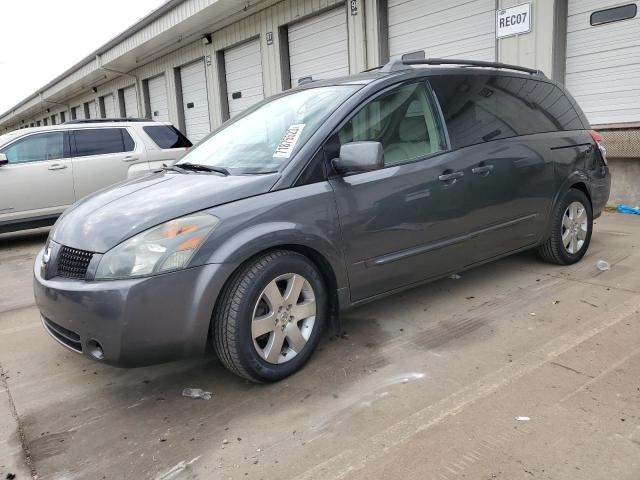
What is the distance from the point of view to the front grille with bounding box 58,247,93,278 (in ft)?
8.96

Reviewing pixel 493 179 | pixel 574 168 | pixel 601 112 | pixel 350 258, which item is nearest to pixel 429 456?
pixel 350 258

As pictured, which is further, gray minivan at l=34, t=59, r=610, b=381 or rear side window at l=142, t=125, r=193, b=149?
rear side window at l=142, t=125, r=193, b=149

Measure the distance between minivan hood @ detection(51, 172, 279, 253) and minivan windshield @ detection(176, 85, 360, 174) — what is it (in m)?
0.22

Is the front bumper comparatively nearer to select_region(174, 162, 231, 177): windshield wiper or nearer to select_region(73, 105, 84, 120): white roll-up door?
select_region(174, 162, 231, 177): windshield wiper

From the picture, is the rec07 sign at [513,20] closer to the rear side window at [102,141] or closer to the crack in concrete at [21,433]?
the rear side window at [102,141]

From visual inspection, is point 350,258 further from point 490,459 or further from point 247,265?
point 490,459

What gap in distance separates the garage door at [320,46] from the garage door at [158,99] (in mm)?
7369

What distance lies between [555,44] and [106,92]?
69.0ft

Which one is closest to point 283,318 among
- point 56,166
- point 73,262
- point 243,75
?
point 73,262

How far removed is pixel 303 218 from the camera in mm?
2973

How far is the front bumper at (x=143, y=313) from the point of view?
255 cm

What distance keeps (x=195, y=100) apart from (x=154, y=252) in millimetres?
14836

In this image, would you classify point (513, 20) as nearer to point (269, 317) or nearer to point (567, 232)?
point (567, 232)

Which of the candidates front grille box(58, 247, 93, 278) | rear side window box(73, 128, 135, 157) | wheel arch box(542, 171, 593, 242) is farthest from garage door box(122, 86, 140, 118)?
front grille box(58, 247, 93, 278)
